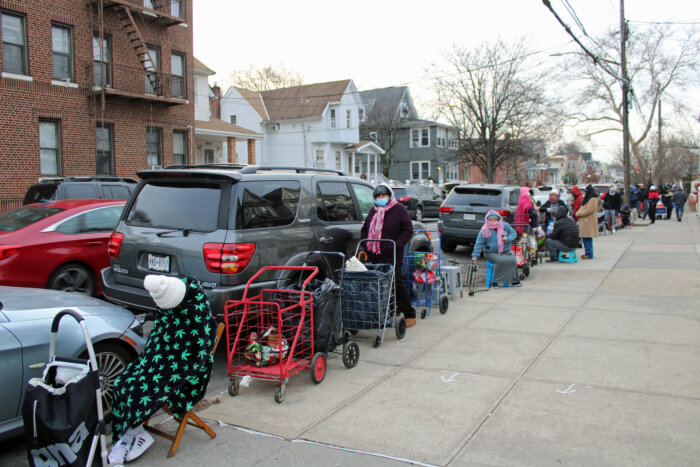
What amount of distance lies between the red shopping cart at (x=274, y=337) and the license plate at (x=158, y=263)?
32.3 inches

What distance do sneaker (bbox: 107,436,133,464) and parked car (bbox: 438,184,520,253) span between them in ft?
34.4

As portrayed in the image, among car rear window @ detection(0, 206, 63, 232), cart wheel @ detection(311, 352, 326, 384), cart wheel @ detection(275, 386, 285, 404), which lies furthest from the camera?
car rear window @ detection(0, 206, 63, 232)

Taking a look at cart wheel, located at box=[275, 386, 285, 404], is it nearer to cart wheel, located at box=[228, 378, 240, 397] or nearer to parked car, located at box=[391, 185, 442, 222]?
cart wheel, located at box=[228, 378, 240, 397]

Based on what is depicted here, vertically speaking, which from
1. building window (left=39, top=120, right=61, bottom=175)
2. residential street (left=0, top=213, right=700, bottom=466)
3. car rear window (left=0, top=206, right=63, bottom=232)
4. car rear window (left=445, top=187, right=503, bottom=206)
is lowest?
residential street (left=0, top=213, right=700, bottom=466)

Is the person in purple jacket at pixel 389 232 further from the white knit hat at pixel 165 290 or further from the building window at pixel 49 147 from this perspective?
the building window at pixel 49 147

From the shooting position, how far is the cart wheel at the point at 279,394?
4785 mm

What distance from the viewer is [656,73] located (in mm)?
39062

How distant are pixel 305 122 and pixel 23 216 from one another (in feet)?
116

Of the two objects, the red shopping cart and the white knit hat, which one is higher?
the white knit hat

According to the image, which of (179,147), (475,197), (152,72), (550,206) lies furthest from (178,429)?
(179,147)

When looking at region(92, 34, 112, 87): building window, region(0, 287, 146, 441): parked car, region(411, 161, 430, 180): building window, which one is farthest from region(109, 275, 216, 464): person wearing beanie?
region(411, 161, 430, 180): building window

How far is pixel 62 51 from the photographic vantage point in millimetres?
19875

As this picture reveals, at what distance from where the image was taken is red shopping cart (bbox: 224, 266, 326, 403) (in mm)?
4895

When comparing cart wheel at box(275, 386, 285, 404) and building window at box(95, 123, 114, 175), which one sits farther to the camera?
building window at box(95, 123, 114, 175)
